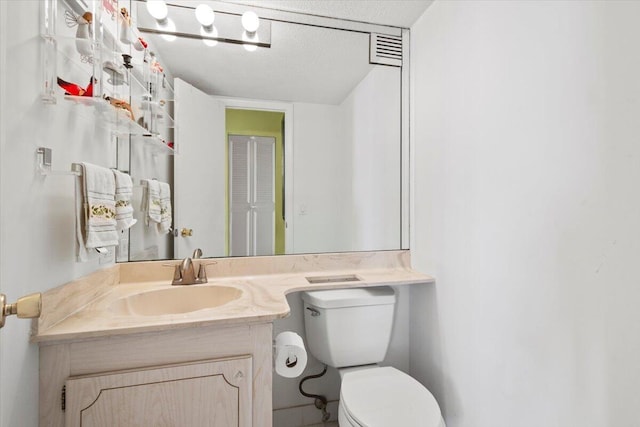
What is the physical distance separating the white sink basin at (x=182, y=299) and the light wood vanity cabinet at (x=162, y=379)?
298mm

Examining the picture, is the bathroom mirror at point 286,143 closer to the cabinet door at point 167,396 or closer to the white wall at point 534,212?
the white wall at point 534,212

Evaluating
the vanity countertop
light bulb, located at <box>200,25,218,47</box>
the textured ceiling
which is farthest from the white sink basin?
light bulb, located at <box>200,25,218,47</box>

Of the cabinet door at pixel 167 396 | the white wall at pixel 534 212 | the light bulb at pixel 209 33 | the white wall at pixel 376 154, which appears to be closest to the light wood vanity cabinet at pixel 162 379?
the cabinet door at pixel 167 396

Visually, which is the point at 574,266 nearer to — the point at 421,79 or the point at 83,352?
the point at 421,79

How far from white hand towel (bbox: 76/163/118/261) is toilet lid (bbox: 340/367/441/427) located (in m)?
1.06

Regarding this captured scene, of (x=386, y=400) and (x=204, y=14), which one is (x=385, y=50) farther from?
(x=386, y=400)

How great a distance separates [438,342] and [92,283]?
1.56 meters

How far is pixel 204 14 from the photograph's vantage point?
146 cm

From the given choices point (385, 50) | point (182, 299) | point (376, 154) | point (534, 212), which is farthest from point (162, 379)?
point (385, 50)

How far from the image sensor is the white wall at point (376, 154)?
181 centimetres

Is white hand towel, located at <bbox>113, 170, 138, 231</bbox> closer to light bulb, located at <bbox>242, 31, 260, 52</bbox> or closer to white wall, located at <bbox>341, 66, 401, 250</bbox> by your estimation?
light bulb, located at <bbox>242, 31, 260, 52</bbox>

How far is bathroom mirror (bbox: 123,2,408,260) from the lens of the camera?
1.56m

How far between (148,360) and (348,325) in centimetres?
86

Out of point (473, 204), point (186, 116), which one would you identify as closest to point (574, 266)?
point (473, 204)
